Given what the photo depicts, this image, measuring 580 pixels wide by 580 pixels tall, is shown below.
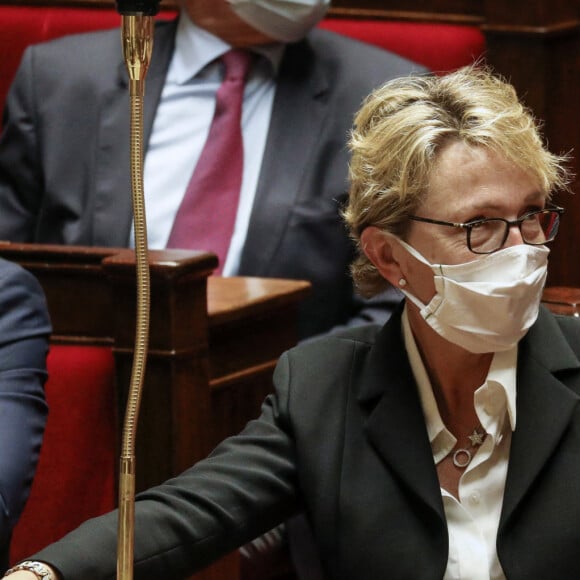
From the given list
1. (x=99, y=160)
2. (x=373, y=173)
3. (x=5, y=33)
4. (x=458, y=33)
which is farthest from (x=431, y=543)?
(x=5, y=33)

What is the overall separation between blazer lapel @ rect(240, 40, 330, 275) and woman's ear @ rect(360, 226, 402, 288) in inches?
30.4

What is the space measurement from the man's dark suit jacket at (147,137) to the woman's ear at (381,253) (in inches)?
27.4

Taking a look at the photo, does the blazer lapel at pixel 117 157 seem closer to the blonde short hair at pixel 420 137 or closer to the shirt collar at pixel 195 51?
the shirt collar at pixel 195 51

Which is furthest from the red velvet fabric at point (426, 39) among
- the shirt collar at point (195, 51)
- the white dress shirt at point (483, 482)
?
the white dress shirt at point (483, 482)

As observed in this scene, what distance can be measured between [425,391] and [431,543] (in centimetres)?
15

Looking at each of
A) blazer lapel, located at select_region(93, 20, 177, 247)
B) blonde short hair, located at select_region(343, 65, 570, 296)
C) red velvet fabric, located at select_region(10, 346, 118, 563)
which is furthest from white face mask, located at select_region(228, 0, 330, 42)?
blonde short hair, located at select_region(343, 65, 570, 296)

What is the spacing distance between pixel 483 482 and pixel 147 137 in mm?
1178

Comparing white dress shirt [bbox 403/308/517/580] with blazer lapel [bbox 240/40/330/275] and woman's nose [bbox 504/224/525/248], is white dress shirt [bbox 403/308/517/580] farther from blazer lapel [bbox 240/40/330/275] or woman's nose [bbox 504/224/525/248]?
blazer lapel [bbox 240/40/330/275]

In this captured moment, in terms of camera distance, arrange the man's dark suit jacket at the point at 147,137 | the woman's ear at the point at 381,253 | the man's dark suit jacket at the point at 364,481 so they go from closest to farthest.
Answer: the man's dark suit jacket at the point at 364,481, the woman's ear at the point at 381,253, the man's dark suit jacket at the point at 147,137

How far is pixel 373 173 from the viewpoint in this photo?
4.07ft

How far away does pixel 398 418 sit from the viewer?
122cm

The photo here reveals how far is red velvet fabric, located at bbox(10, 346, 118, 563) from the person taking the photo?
165cm

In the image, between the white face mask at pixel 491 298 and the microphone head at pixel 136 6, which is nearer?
the microphone head at pixel 136 6

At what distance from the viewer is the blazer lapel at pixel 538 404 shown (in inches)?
45.5
